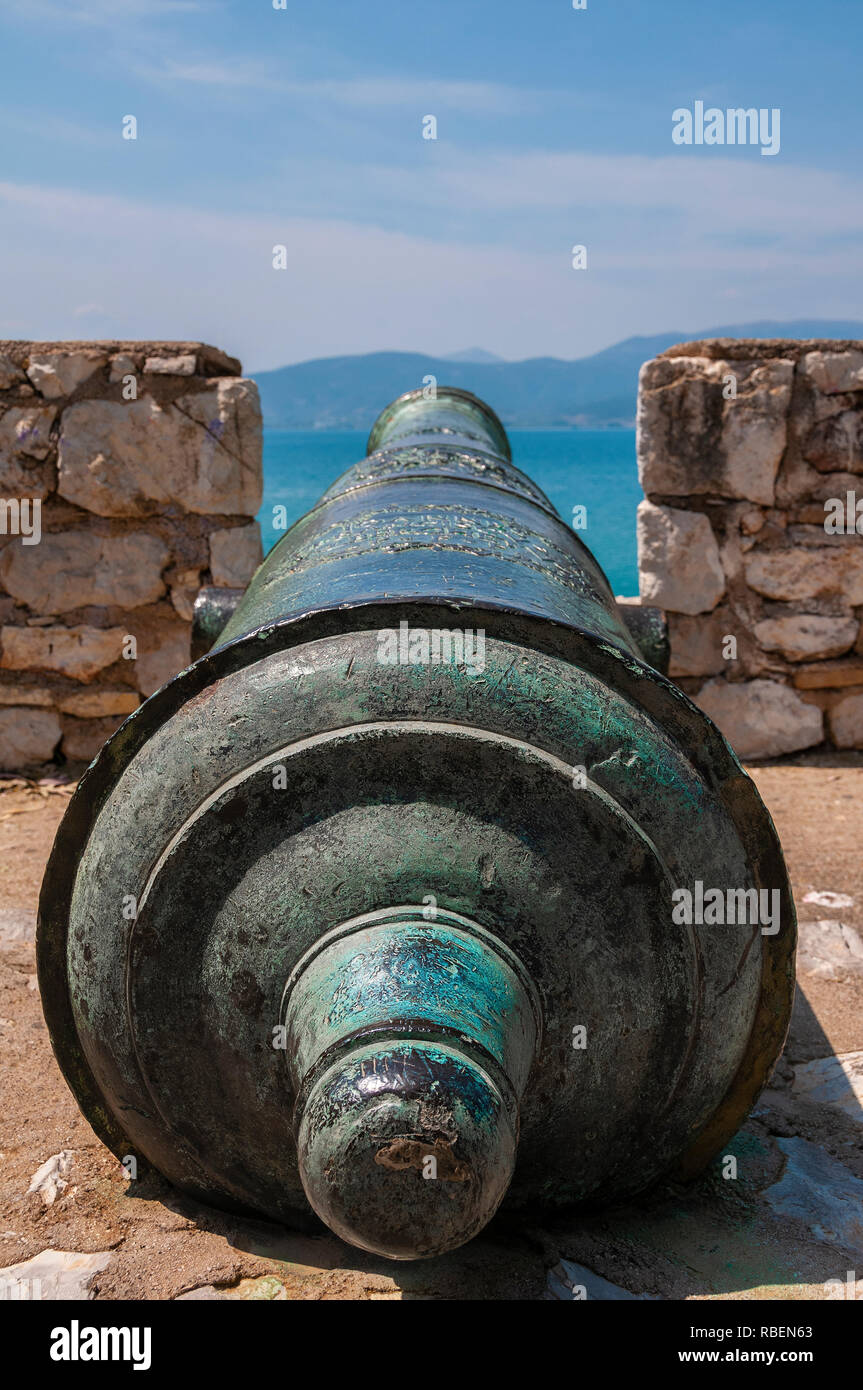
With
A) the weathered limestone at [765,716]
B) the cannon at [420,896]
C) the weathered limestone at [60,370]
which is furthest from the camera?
the weathered limestone at [765,716]

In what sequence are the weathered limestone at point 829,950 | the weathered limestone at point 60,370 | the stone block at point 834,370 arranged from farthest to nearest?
the stone block at point 834,370, the weathered limestone at point 60,370, the weathered limestone at point 829,950

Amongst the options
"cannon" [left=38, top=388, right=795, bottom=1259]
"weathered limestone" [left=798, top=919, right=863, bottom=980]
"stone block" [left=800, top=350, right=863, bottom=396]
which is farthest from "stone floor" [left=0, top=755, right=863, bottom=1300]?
"stone block" [left=800, top=350, right=863, bottom=396]

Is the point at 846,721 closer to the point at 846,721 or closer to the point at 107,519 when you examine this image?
the point at 846,721

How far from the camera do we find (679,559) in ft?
20.2

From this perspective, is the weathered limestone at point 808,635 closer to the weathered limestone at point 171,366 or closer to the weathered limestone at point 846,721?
the weathered limestone at point 846,721

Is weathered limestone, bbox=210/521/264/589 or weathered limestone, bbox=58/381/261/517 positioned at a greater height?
weathered limestone, bbox=58/381/261/517

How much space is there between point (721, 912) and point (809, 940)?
2272 millimetres

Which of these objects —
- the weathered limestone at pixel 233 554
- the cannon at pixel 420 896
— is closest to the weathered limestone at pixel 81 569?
the weathered limestone at pixel 233 554

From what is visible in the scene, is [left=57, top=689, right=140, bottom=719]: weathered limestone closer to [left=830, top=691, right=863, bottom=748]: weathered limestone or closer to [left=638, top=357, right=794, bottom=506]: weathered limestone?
[left=638, top=357, right=794, bottom=506]: weathered limestone

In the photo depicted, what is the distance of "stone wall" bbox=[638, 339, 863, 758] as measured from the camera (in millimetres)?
5965

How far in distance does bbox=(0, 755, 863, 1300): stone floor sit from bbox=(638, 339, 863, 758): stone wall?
3325mm

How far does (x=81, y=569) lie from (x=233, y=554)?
30.0 inches

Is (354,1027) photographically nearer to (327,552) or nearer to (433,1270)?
(433,1270)

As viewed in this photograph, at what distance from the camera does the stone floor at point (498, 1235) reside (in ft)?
6.70
